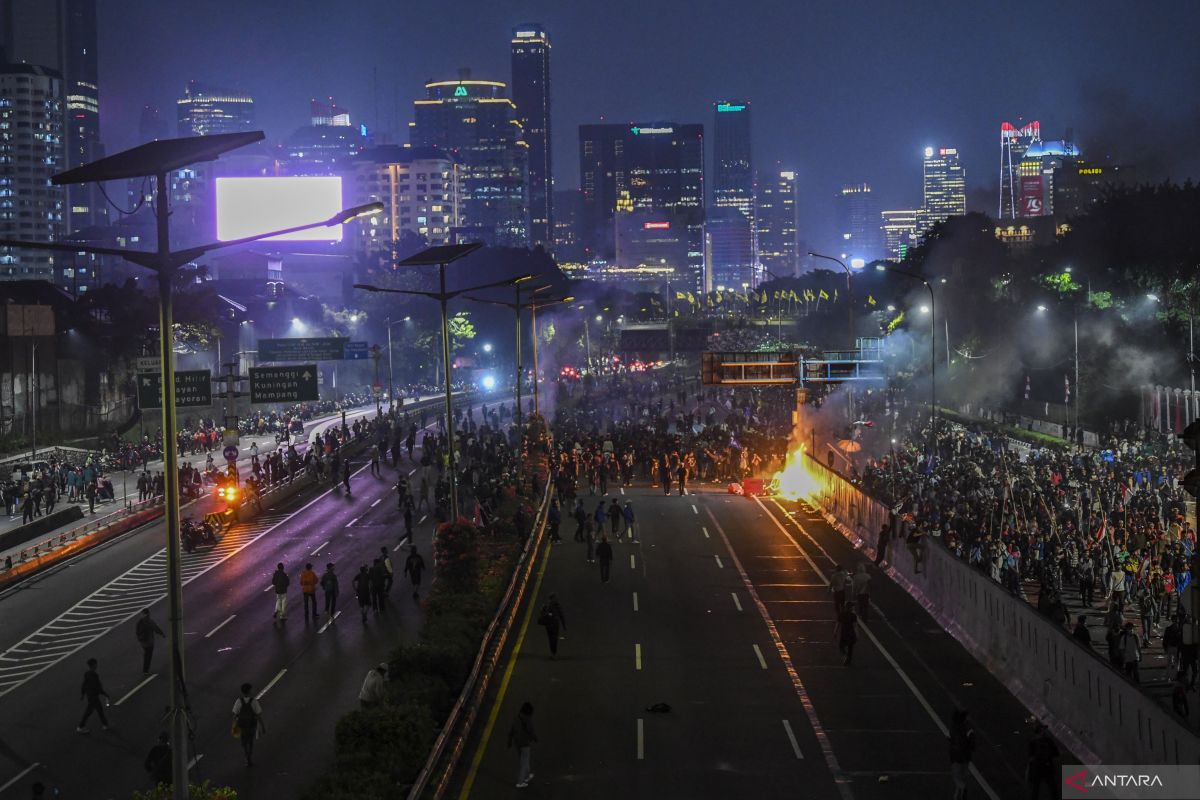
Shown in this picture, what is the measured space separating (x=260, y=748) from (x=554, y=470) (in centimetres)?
3257

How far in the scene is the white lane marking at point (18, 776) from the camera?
19.2 m

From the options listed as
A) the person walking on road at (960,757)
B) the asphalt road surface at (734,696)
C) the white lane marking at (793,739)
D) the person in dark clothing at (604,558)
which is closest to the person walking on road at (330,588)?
the asphalt road surface at (734,696)

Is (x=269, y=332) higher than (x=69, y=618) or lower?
higher

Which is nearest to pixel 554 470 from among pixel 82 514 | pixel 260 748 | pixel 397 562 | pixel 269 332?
pixel 397 562

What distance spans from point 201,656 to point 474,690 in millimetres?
8342

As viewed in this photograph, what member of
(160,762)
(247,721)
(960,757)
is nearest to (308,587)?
(247,721)

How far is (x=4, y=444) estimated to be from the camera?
6134 cm

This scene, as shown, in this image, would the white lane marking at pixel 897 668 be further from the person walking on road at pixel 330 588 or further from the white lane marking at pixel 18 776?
the white lane marking at pixel 18 776

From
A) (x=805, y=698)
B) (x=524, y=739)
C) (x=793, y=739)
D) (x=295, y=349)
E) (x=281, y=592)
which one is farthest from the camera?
(x=295, y=349)

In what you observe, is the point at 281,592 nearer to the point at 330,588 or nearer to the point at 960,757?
the point at 330,588

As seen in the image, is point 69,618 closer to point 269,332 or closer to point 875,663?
point 875,663

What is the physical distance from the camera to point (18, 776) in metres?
19.7

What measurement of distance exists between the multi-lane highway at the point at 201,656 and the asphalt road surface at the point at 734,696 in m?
3.36

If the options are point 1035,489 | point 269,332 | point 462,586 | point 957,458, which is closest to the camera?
point 462,586
